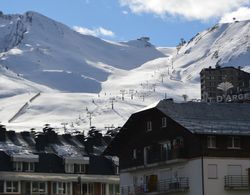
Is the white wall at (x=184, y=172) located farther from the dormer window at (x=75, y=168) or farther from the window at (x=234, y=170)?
the dormer window at (x=75, y=168)

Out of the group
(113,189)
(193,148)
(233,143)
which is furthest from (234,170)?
(113,189)

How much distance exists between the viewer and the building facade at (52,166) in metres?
94.4

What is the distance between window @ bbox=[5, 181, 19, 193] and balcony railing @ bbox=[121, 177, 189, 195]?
58.9 ft

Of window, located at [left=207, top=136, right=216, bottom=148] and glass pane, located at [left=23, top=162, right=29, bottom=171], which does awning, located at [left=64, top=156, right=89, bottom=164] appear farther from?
window, located at [left=207, top=136, right=216, bottom=148]

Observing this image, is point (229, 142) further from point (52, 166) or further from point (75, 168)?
point (75, 168)

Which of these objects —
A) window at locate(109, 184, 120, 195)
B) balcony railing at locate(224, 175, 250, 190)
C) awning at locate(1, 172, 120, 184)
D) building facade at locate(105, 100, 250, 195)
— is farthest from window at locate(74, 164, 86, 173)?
balcony railing at locate(224, 175, 250, 190)

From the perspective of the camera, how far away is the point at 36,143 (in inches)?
3971

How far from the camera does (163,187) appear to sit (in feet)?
237

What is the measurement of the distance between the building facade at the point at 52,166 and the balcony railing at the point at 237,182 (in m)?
28.5

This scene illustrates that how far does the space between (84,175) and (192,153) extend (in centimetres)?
3178

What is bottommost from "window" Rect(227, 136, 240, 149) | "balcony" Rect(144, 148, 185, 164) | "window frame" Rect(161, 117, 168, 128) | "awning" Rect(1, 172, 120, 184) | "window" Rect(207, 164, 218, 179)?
"window" Rect(207, 164, 218, 179)

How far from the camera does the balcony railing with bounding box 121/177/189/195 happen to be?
227 feet

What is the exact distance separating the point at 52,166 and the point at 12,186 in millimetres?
5455

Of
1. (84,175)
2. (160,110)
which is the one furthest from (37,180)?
(160,110)
